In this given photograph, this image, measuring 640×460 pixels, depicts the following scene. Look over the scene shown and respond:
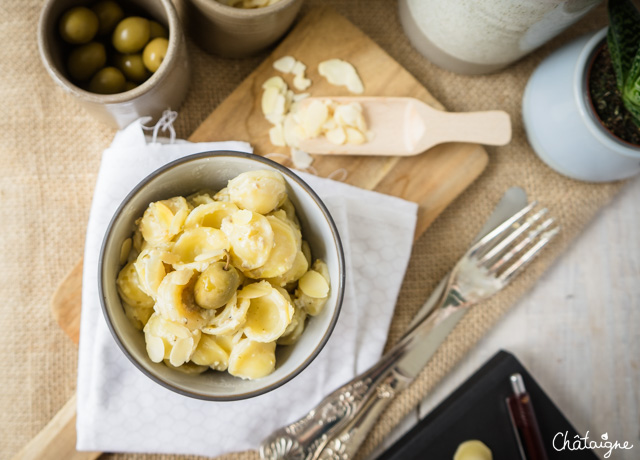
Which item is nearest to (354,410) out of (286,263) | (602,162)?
(286,263)

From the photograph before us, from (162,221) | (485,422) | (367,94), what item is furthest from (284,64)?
(485,422)

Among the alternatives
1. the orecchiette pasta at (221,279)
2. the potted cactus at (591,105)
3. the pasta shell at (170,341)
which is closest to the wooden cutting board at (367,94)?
the potted cactus at (591,105)

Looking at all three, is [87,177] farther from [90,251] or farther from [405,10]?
[405,10]

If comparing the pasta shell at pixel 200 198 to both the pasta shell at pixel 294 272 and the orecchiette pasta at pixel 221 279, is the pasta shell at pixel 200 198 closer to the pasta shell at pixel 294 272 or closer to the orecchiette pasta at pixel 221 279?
the orecchiette pasta at pixel 221 279

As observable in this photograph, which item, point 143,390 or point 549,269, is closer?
point 143,390

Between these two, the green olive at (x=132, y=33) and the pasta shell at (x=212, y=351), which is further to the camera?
the green olive at (x=132, y=33)

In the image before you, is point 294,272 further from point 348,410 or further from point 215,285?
point 348,410
